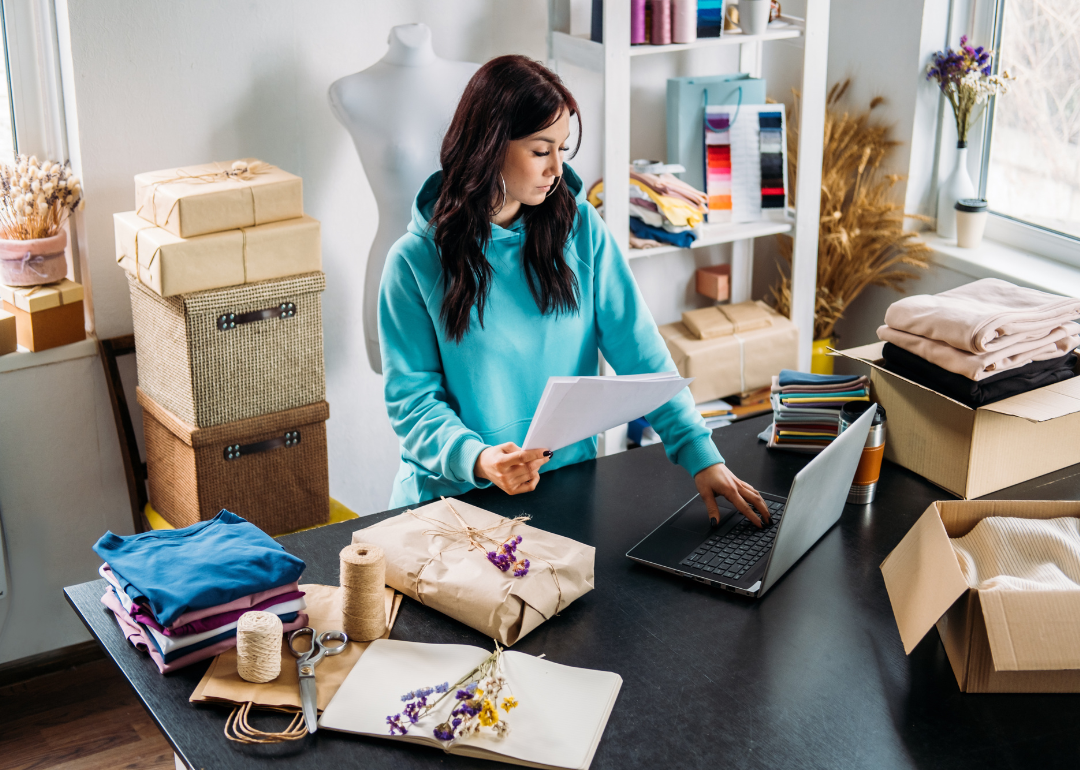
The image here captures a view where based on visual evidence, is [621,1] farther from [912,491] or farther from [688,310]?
[912,491]

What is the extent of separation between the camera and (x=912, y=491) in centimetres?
182

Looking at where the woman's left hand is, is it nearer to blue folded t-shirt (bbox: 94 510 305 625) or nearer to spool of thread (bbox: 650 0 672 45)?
blue folded t-shirt (bbox: 94 510 305 625)

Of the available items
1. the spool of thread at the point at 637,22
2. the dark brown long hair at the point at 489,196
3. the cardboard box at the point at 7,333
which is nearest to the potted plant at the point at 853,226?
the spool of thread at the point at 637,22

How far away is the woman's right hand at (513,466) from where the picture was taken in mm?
1623

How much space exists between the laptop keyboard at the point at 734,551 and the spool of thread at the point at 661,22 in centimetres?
168

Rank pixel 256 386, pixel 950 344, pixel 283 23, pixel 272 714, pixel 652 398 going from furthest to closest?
pixel 283 23 < pixel 256 386 < pixel 950 344 < pixel 652 398 < pixel 272 714

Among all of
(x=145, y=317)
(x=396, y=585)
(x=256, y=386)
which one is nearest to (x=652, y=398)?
(x=396, y=585)

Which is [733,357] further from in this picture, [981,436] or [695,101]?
[981,436]

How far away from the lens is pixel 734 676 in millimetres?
1332

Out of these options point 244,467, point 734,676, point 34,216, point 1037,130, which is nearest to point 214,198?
point 34,216

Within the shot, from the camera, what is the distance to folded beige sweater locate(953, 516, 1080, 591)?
137cm

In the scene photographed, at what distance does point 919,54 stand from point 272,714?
9.81 feet

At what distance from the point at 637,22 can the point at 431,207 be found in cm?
125

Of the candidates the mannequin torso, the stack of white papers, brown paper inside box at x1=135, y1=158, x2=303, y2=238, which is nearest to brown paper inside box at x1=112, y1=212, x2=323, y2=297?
brown paper inside box at x1=135, y1=158, x2=303, y2=238
